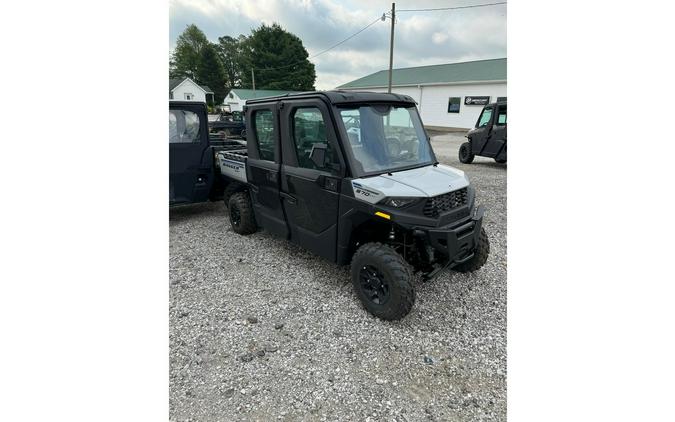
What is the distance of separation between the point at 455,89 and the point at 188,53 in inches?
1916

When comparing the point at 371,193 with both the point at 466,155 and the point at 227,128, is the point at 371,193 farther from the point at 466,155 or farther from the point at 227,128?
the point at 466,155

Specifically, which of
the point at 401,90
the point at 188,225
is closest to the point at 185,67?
the point at 401,90

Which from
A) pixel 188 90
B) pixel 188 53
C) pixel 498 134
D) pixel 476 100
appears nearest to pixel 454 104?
pixel 476 100

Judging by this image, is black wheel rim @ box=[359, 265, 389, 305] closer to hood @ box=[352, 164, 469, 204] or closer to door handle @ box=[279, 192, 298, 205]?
hood @ box=[352, 164, 469, 204]

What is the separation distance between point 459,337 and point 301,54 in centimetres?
5186

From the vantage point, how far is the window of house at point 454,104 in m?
24.7

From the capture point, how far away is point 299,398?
2.19 meters

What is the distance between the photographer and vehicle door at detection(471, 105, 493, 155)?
10.5m

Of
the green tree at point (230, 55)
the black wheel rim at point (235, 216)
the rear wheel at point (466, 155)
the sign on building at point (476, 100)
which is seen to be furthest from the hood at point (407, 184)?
the green tree at point (230, 55)

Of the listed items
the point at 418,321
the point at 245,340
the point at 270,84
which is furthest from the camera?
the point at 270,84

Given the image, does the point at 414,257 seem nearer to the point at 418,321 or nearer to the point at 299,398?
the point at 418,321

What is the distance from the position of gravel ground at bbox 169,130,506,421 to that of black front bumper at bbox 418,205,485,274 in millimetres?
527

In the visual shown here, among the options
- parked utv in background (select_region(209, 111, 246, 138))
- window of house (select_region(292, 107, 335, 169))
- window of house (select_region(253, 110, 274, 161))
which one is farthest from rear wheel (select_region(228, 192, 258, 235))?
parked utv in background (select_region(209, 111, 246, 138))

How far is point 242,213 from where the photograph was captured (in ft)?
15.7
